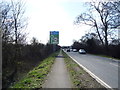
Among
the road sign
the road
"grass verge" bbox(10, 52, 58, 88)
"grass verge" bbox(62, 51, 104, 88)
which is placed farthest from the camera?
the road sign


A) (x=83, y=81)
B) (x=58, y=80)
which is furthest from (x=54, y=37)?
(x=83, y=81)

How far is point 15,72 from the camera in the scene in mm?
11617

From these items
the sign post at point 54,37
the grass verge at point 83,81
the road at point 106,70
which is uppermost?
the sign post at point 54,37

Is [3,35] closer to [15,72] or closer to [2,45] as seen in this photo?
[2,45]

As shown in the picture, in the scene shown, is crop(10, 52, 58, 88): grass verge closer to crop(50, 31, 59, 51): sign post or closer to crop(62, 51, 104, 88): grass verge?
crop(62, 51, 104, 88): grass verge

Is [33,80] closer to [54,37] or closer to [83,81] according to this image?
[83,81]

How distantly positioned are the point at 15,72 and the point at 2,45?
134 inches

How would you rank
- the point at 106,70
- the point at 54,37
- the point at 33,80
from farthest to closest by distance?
the point at 54,37 → the point at 106,70 → the point at 33,80

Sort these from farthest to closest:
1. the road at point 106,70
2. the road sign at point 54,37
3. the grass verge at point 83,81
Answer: the road sign at point 54,37, the road at point 106,70, the grass verge at point 83,81

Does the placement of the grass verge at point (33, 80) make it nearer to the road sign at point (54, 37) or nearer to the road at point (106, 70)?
the road at point (106, 70)

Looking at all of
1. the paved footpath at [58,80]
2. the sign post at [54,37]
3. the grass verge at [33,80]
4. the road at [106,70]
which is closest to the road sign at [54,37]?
the sign post at [54,37]

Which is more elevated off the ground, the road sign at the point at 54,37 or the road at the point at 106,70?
the road sign at the point at 54,37

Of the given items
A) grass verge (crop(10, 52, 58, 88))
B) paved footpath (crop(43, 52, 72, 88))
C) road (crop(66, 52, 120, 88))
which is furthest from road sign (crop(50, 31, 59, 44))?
paved footpath (crop(43, 52, 72, 88))

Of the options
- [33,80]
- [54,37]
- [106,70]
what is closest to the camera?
[33,80]
